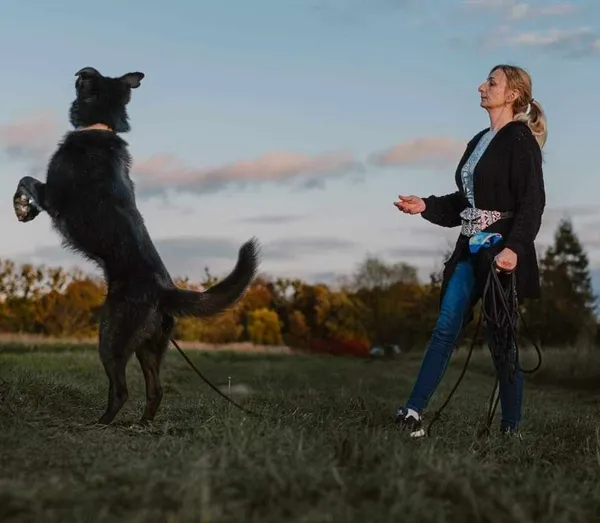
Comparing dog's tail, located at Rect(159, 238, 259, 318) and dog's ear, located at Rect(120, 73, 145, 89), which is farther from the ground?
dog's ear, located at Rect(120, 73, 145, 89)

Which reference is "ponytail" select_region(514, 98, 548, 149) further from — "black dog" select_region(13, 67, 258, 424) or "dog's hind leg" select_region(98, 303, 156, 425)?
"dog's hind leg" select_region(98, 303, 156, 425)

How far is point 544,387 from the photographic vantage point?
15867 mm

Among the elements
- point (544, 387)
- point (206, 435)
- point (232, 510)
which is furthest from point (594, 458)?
point (544, 387)

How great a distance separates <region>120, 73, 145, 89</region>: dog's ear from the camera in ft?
18.9

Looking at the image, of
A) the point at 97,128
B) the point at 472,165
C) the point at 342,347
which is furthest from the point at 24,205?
the point at 342,347

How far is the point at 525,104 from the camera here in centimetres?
576

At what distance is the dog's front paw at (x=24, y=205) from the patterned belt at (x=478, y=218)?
9.47ft

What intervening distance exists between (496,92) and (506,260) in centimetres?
125

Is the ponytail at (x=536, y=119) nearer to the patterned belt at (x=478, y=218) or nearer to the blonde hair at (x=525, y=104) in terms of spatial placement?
the blonde hair at (x=525, y=104)

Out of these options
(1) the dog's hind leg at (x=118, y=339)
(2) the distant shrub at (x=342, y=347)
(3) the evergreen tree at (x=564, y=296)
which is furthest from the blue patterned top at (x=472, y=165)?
(3) the evergreen tree at (x=564, y=296)

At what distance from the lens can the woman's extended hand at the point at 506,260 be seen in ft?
17.3

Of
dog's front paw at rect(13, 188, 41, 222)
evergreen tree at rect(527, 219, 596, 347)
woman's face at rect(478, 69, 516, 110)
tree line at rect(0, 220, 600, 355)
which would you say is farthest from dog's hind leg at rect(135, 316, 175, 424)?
evergreen tree at rect(527, 219, 596, 347)

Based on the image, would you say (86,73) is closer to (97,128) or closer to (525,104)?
(97,128)

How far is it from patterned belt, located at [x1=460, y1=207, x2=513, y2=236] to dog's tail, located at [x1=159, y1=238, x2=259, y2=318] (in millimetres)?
1478
